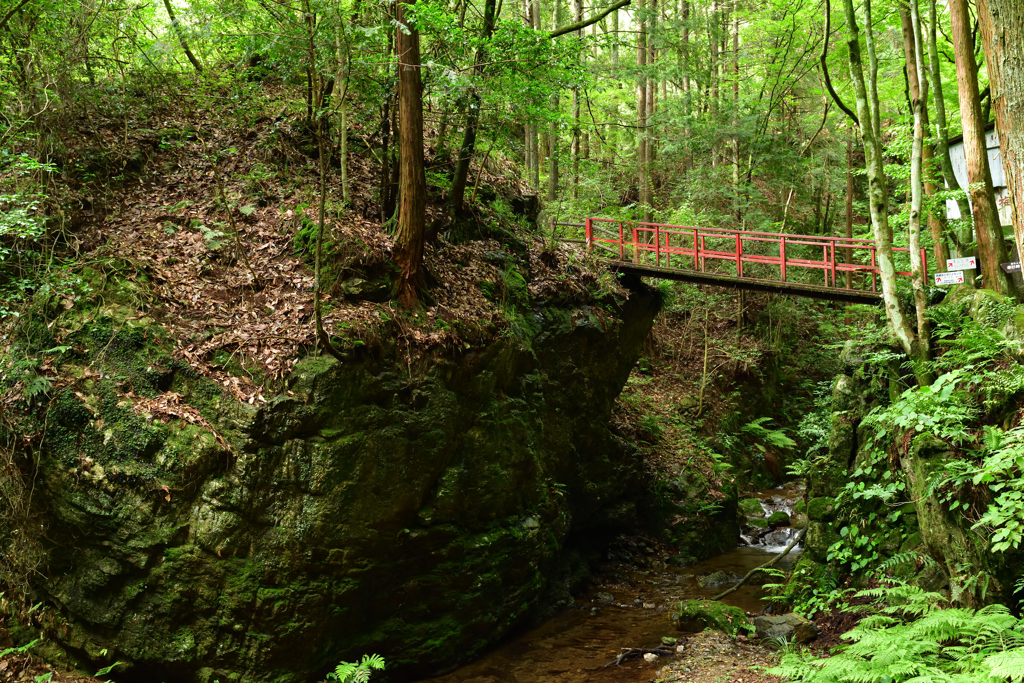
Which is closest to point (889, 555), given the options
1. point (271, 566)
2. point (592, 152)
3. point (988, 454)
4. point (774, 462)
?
Answer: point (988, 454)

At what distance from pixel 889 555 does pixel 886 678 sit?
327cm

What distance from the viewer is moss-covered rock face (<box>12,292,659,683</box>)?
6.42 metres

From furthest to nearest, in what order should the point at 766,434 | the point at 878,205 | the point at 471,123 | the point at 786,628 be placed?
the point at 766,434 → the point at 471,123 → the point at 878,205 → the point at 786,628

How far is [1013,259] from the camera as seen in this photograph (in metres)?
8.55

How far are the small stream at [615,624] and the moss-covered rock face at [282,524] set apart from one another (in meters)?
0.48

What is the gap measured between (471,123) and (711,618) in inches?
326

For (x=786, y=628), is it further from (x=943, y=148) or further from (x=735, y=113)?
(x=735, y=113)

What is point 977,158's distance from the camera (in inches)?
326

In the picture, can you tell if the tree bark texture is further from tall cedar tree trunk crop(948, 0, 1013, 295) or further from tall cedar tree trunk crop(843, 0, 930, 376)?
tall cedar tree trunk crop(948, 0, 1013, 295)

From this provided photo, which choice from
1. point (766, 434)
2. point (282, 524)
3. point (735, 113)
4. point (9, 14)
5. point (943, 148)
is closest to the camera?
point (282, 524)

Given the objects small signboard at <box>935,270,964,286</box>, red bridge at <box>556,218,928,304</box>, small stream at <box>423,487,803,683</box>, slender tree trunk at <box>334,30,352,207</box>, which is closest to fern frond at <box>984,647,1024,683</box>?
small stream at <box>423,487,803,683</box>

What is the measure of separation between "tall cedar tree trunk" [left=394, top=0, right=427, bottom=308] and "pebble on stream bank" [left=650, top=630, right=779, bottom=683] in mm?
5576

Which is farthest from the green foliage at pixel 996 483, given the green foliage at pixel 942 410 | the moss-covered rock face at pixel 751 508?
the moss-covered rock face at pixel 751 508

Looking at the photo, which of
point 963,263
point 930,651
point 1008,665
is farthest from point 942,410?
point 1008,665
